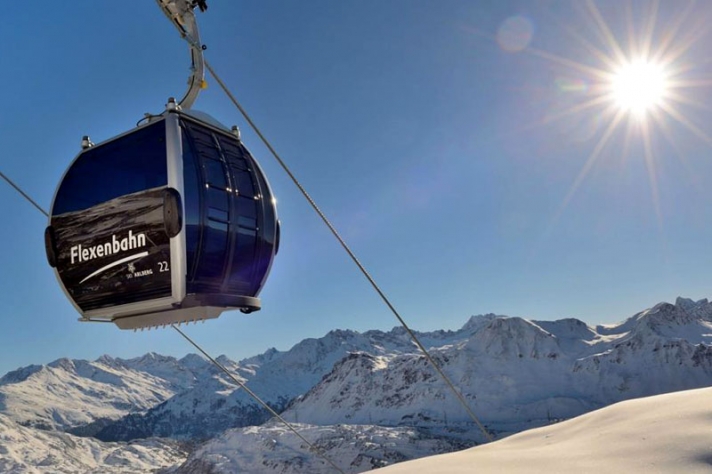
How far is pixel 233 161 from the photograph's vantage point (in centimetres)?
732

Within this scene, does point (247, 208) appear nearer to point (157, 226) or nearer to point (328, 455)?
point (157, 226)

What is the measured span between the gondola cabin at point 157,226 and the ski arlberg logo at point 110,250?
13 millimetres

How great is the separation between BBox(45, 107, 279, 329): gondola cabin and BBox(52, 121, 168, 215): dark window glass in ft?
0.05

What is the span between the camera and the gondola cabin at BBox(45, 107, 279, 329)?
6344 mm

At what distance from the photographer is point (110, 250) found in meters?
6.62

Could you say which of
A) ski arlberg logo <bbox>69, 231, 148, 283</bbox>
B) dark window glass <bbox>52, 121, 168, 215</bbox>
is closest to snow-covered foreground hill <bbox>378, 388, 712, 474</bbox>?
ski arlberg logo <bbox>69, 231, 148, 283</bbox>

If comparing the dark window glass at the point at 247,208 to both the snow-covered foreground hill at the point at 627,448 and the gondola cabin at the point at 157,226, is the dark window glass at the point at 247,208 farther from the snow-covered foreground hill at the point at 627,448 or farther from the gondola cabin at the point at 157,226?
the snow-covered foreground hill at the point at 627,448

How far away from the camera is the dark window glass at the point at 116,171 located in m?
6.53

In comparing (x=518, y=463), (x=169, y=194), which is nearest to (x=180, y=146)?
(x=169, y=194)

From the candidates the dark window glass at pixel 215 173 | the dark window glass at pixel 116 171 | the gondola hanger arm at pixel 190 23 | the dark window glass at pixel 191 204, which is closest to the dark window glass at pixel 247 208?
the dark window glass at pixel 215 173

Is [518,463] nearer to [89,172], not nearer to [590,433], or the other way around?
[590,433]

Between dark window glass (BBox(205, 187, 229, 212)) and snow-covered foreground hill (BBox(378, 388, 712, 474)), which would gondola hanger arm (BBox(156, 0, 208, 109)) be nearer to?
dark window glass (BBox(205, 187, 229, 212))

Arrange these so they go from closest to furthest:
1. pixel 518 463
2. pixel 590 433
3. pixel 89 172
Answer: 1. pixel 89 172
2. pixel 518 463
3. pixel 590 433

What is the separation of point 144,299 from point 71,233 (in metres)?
1.43
